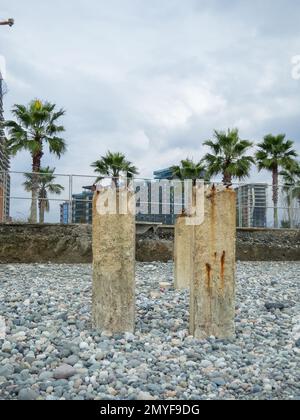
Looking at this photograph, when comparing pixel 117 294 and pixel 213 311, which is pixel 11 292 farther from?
pixel 213 311

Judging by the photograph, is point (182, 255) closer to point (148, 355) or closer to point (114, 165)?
point (148, 355)

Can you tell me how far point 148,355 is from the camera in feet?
14.9

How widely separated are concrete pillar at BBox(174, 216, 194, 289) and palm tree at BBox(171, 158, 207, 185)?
2092cm

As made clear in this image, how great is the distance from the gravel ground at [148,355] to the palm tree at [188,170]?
77.5 ft

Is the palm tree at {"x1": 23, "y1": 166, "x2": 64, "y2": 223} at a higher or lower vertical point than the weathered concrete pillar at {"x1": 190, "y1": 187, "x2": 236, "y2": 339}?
higher

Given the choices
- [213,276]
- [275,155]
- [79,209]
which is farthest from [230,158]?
[213,276]

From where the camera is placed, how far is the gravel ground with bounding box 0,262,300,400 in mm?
3770

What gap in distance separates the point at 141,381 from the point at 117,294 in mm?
1484

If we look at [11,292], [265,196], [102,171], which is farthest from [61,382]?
[102,171]

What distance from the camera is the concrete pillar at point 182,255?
28.6ft

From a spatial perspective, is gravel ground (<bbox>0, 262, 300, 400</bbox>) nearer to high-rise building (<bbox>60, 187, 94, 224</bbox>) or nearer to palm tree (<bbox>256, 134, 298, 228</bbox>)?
high-rise building (<bbox>60, 187, 94, 224</bbox>)

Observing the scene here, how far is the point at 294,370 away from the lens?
4301 mm

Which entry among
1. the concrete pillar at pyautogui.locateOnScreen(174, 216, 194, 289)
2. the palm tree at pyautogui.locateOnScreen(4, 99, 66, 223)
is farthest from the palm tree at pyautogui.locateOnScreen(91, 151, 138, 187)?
the concrete pillar at pyautogui.locateOnScreen(174, 216, 194, 289)

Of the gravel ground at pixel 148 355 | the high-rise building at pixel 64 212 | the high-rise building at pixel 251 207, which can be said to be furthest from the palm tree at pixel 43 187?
the gravel ground at pixel 148 355
